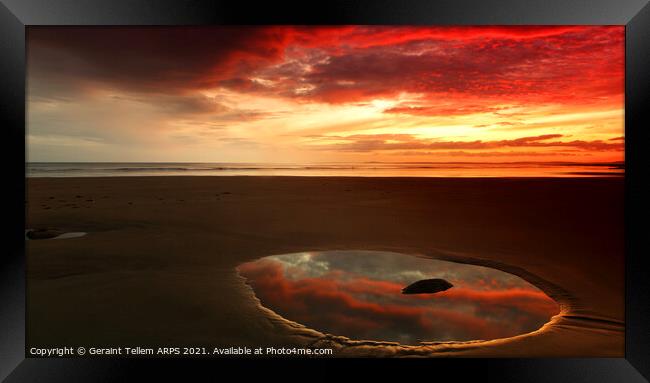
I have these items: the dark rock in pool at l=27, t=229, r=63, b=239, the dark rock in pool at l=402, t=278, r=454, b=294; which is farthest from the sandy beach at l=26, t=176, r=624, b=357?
the dark rock in pool at l=402, t=278, r=454, b=294

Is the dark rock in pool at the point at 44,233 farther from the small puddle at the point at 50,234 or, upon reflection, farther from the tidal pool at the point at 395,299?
the tidal pool at the point at 395,299

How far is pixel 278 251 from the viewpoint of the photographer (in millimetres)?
3344

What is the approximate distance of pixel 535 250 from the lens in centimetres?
325

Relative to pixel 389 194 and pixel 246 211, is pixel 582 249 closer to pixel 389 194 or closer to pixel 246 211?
pixel 389 194

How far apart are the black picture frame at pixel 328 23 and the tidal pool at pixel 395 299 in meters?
0.23

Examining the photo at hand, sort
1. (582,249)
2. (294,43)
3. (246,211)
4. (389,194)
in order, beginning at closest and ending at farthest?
(294,43) → (582,249) → (246,211) → (389,194)

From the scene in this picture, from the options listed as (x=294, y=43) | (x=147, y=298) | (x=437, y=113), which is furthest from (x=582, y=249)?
(x=147, y=298)

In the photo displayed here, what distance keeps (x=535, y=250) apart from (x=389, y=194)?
2.81m

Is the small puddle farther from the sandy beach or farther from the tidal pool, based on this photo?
the tidal pool

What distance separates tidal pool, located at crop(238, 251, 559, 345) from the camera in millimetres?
2287

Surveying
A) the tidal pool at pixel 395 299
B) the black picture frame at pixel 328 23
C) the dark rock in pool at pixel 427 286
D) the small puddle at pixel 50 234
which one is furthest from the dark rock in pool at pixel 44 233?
the dark rock in pool at pixel 427 286

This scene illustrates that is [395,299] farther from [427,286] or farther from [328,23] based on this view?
[328,23]

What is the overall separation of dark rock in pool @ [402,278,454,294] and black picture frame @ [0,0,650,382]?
0.56 metres

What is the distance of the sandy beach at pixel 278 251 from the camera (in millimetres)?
2242
